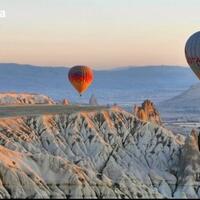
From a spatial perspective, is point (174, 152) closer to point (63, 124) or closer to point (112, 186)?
point (63, 124)

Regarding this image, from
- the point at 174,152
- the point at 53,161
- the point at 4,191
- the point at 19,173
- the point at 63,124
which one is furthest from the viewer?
the point at 174,152

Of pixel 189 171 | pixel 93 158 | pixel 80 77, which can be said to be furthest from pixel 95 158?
pixel 80 77

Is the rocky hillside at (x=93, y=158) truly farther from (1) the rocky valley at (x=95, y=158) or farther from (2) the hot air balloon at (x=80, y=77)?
(2) the hot air balloon at (x=80, y=77)

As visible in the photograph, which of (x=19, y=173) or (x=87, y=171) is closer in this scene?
(x=19, y=173)

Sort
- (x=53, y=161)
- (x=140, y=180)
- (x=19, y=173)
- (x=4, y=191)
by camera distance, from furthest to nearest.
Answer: (x=140, y=180) → (x=53, y=161) → (x=19, y=173) → (x=4, y=191)

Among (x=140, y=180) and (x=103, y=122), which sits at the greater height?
(x=103, y=122)

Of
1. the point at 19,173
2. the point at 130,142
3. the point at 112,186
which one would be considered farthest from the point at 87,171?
the point at 130,142

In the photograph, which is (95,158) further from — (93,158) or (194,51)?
(194,51)

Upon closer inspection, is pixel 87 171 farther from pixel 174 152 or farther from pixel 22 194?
pixel 174 152
